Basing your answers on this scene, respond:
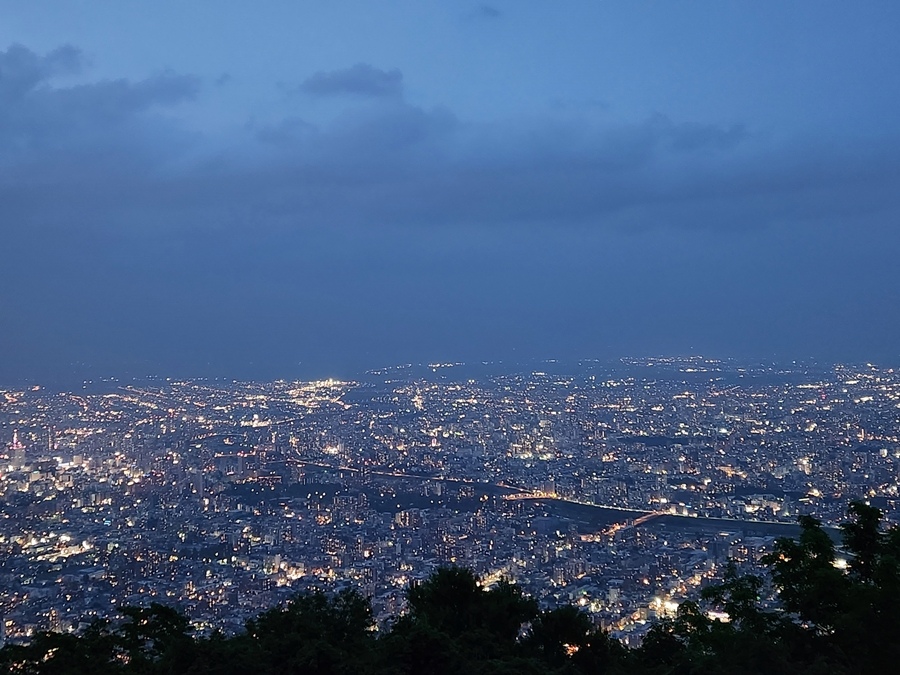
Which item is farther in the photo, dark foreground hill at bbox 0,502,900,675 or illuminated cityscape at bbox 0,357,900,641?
illuminated cityscape at bbox 0,357,900,641

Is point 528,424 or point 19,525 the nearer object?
point 19,525

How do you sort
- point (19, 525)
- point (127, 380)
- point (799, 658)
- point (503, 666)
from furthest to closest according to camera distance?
point (127, 380) → point (19, 525) → point (799, 658) → point (503, 666)

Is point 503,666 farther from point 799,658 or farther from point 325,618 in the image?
point 799,658

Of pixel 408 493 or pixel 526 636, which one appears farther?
pixel 408 493

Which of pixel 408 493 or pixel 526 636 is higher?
pixel 408 493

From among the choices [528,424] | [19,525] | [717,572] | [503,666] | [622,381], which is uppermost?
[622,381]

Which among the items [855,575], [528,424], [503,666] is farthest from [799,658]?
[528,424]
